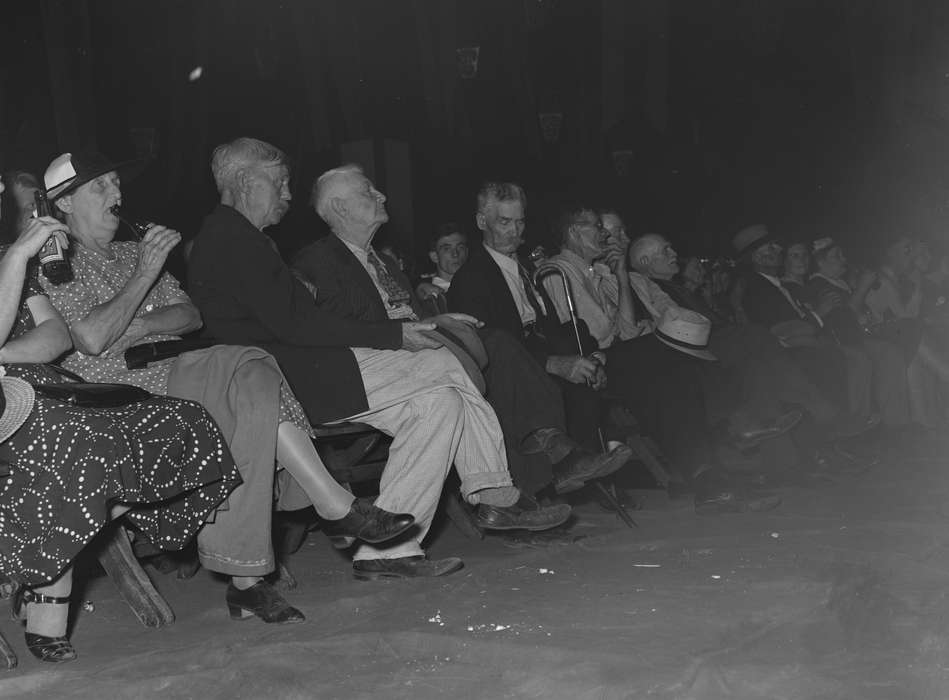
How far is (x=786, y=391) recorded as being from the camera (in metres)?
6.51

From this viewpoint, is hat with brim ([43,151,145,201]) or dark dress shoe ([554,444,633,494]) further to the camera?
dark dress shoe ([554,444,633,494])

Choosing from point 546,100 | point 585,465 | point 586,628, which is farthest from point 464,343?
point 546,100

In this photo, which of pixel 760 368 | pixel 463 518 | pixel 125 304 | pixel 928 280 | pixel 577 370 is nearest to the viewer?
pixel 125 304

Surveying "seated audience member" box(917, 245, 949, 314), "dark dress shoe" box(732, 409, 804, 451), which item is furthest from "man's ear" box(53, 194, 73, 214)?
"seated audience member" box(917, 245, 949, 314)

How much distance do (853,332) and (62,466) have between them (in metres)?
5.58

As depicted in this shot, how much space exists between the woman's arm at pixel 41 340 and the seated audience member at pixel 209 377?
0.64ft

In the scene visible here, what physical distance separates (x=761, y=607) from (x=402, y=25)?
7.04m

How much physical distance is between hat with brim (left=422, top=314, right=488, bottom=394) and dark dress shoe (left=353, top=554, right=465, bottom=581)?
0.65 metres

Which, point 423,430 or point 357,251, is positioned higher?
point 357,251

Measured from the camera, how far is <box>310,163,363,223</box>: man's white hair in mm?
4918

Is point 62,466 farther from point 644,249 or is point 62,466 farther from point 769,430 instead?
point 644,249

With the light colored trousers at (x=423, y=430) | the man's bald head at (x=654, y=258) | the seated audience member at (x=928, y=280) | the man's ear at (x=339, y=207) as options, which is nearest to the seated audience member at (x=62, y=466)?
the light colored trousers at (x=423, y=430)

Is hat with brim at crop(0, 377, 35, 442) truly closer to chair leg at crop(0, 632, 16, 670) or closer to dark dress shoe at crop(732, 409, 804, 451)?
chair leg at crop(0, 632, 16, 670)

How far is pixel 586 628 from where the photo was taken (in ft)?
11.3
